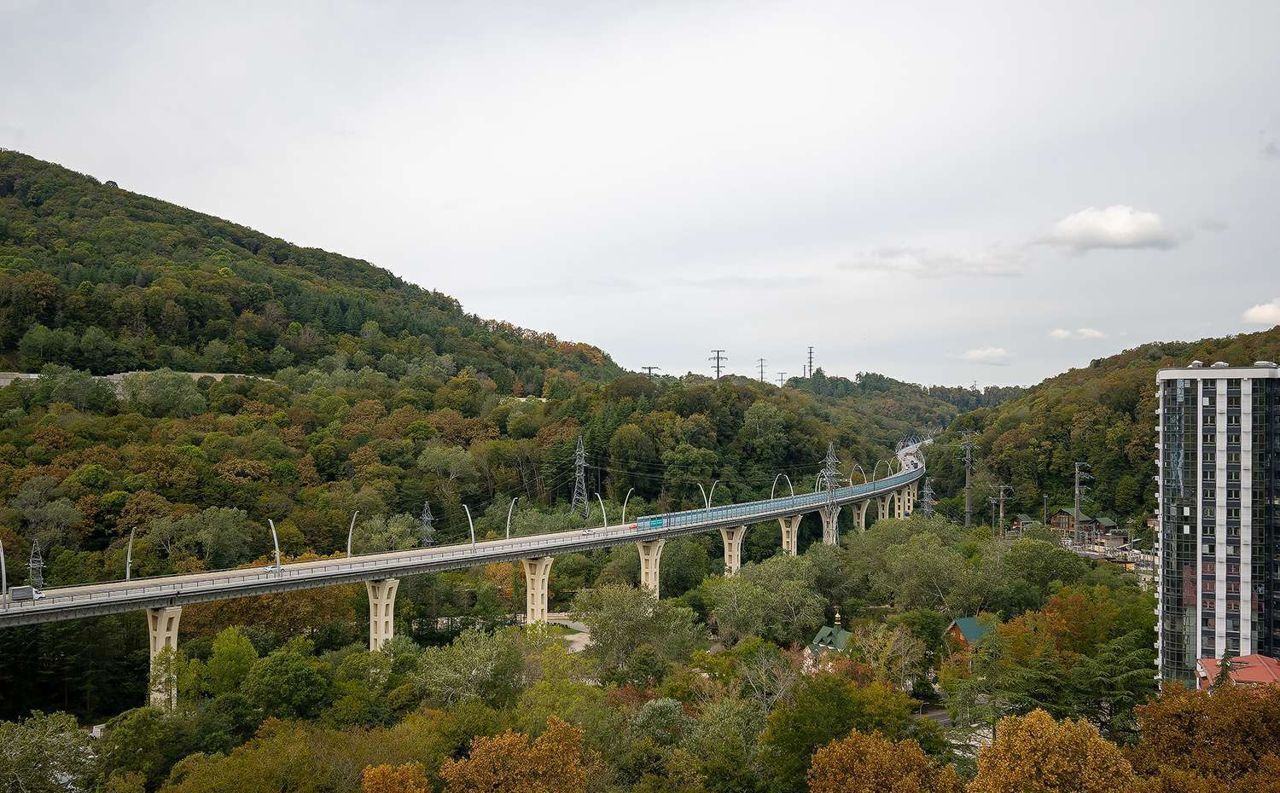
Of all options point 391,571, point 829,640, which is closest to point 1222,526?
point 829,640

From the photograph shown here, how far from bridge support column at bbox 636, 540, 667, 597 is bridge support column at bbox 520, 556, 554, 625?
8.91m

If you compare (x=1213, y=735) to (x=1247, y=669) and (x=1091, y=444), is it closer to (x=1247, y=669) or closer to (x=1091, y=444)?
(x=1247, y=669)

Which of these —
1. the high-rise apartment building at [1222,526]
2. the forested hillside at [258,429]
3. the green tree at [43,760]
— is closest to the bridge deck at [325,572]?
the forested hillside at [258,429]

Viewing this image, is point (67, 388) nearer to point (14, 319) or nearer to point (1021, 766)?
point (14, 319)

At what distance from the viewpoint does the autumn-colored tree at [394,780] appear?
72.5 ft

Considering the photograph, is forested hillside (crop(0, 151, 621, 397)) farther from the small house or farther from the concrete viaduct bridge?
the small house

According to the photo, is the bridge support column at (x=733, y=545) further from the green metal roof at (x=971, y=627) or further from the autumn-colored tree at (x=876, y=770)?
the autumn-colored tree at (x=876, y=770)

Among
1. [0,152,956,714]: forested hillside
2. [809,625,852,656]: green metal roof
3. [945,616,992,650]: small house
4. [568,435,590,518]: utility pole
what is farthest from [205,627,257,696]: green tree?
[945,616,992,650]: small house

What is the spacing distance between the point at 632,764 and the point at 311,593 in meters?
26.2

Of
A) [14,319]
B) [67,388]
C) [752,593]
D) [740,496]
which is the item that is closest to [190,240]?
[14,319]

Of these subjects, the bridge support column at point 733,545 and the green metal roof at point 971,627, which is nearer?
A: the green metal roof at point 971,627

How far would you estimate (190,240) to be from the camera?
117250mm

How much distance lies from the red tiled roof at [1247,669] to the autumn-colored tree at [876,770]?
14480mm

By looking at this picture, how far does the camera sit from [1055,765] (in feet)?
69.5
